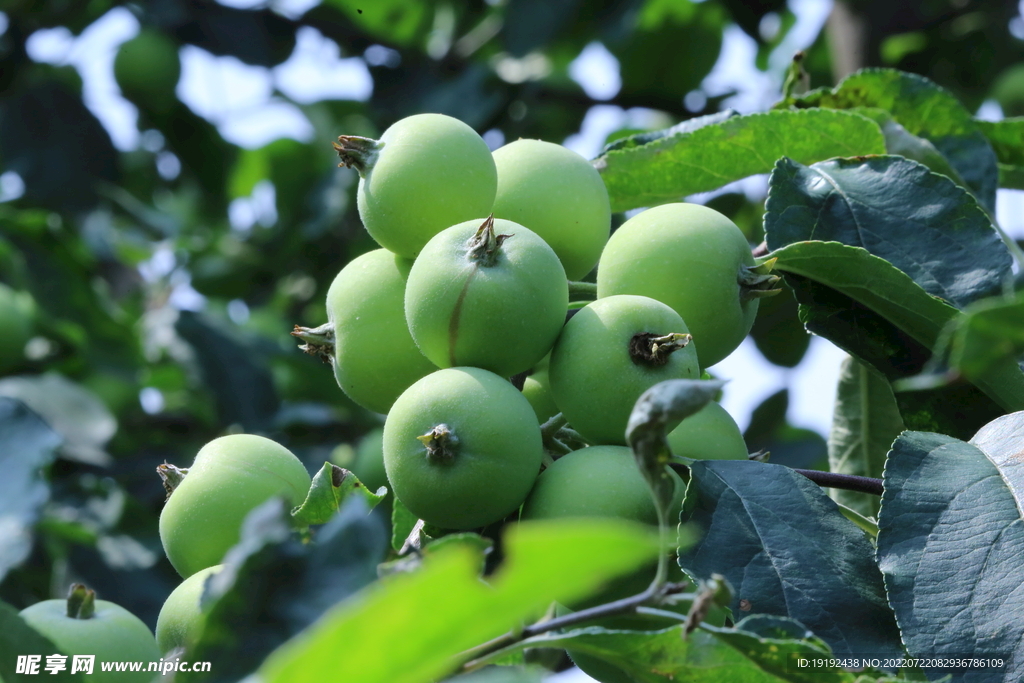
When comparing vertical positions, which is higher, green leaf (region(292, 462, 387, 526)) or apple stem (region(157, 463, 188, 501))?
apple stem (region(157, 463, 188, 501))

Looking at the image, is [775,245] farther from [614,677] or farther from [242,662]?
[242,662]

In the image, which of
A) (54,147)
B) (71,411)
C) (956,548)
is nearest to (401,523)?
(956,548)

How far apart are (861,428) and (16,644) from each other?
1026 millimetres

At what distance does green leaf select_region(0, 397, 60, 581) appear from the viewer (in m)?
0.98

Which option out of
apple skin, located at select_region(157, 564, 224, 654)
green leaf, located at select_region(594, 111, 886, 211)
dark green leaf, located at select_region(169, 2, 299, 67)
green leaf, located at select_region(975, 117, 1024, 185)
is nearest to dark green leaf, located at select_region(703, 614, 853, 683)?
apple skin, located at select_region(157, 564, 224, 654)

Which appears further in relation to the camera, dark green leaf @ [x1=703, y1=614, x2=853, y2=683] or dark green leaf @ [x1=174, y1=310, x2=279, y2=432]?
dark green leaf @ [x1=174, y1=310, x2=279, y2=432]

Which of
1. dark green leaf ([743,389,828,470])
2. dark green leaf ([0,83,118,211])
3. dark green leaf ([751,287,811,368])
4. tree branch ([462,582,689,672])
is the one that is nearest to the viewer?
tree branch ([462,582,689,672])

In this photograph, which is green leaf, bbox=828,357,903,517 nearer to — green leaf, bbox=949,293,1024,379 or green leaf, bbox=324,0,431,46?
green leaf, bbox=949,293,1024,379

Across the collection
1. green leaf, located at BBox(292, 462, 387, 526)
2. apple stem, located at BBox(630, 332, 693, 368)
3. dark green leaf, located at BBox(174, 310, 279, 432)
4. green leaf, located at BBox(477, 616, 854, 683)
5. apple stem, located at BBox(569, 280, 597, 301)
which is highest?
dark green leaf, located at BBox(174, 310, 279, 432)

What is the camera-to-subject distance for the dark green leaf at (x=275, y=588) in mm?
594

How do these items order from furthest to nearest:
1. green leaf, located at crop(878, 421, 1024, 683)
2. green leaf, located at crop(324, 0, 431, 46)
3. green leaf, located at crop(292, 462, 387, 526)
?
green leaf, located at crop(324, 0, 431, 46), green leaf, located at crop(292, 462, 387, 526), green leaf, located at crop(878, 421, 1024, 683)

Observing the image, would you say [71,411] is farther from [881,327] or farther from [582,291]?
[881,327]

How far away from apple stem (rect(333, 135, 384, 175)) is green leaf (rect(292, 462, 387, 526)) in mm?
337

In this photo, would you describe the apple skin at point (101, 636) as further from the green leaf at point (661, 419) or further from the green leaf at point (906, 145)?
the green leaf at point (906, 145)
